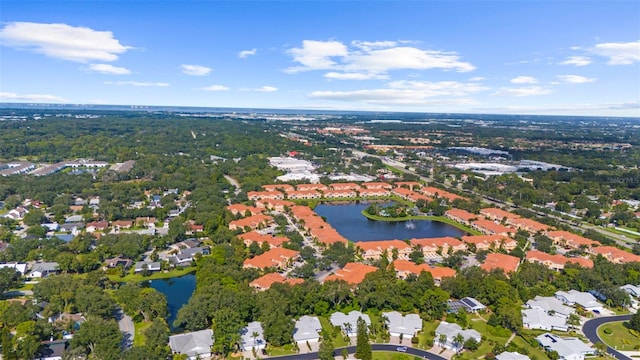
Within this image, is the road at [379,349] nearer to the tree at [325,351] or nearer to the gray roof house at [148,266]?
the tree at [325,351]

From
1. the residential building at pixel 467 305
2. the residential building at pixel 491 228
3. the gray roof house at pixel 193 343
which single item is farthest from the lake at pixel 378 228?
the gray roof house at pixel 193 343

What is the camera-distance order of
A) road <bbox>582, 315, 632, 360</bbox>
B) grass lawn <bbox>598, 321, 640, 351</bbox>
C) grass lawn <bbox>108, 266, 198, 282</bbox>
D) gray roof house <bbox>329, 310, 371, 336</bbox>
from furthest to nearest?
grass lawn <bbox>108, 266, 198, 282</bbox>
gray roof house <bbox>329, 310, 371, 336</bbox>
grass lawn <bbox>598, 321, 640, 351</bbox>
road <bbox>582, 315, 632, 360</bbox>

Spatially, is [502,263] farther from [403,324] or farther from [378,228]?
[378,228]

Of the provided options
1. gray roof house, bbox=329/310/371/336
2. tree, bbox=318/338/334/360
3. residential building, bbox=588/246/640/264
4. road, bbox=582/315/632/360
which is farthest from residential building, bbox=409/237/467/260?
tree, bbox=318/338/334/360

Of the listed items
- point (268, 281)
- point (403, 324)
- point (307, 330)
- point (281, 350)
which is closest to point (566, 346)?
point (403, 324)

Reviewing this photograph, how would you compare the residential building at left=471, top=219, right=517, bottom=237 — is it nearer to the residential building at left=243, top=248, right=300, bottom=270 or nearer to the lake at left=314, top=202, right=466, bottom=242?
the lake at left=314, top=202, right=466, bottom=242

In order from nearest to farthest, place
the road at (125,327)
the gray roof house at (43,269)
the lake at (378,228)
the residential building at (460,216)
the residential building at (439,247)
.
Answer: the road at (125,327)
the gray roof house at (43,269)
the residential building at (439,247)
the lake at (378,228)
the residential building at (460,216)

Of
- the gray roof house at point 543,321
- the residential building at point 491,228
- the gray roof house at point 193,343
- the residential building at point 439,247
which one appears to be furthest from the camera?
the residential building at point 491,228
